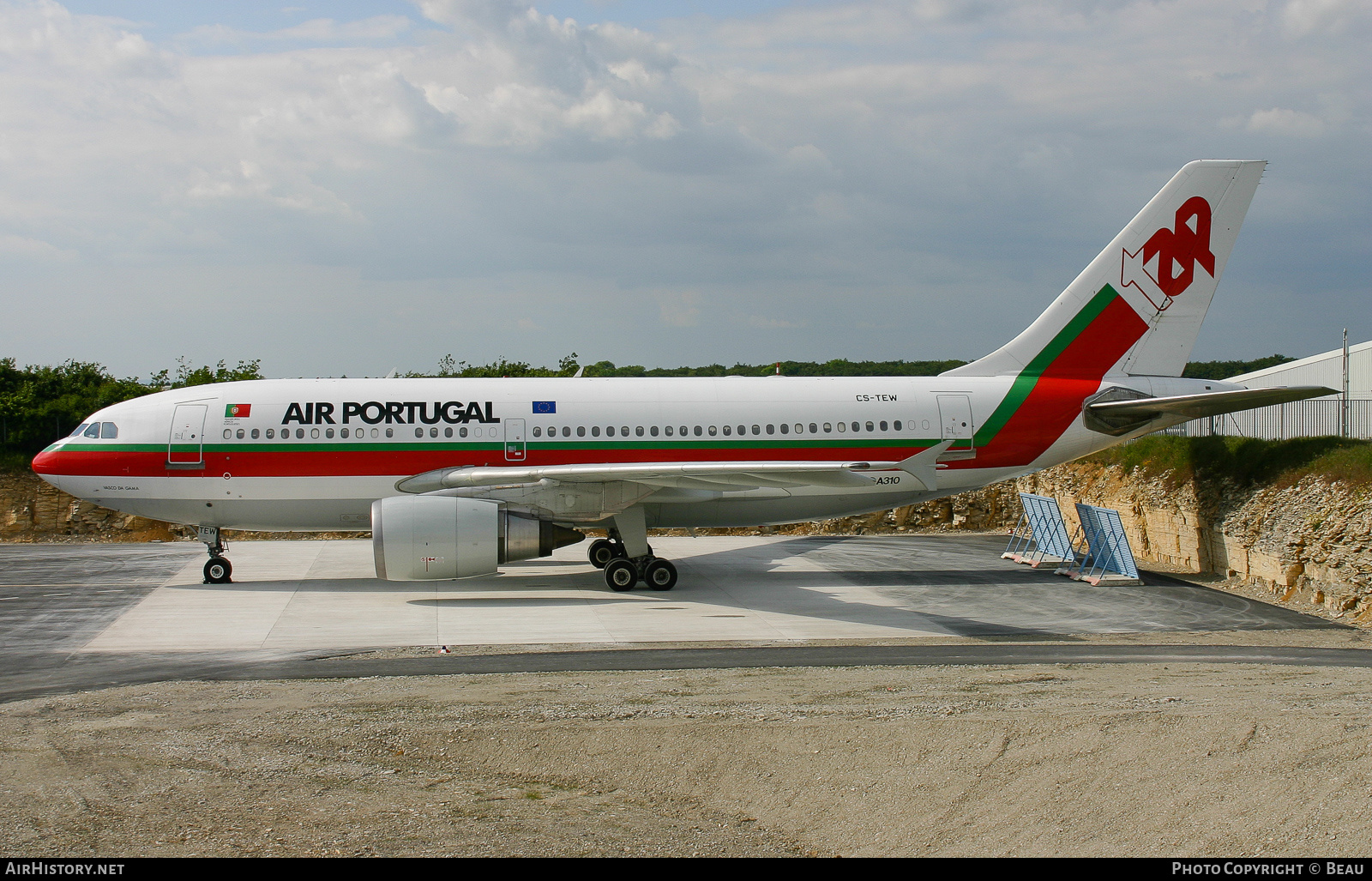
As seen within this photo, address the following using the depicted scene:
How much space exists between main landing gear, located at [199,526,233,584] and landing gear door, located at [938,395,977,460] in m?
14.1

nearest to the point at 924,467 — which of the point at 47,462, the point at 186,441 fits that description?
the point at 186,441

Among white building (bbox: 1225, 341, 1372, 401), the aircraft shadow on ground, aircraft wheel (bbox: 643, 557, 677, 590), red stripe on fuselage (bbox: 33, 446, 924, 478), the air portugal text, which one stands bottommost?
the aircraft shadow on ground

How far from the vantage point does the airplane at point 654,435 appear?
18078 mm

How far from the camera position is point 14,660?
42.3ft

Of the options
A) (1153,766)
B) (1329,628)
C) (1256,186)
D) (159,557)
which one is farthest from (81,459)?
(1256,186)

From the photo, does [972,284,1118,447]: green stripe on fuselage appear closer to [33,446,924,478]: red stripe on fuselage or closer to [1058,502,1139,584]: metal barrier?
[1058,502,1139,584]: metal barrier

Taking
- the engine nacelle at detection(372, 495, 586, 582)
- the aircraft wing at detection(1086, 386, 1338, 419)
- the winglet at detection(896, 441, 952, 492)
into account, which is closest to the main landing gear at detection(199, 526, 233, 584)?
the engine nacelle at detection(372, 495, 586, 582)

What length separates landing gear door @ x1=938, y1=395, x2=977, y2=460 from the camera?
66.1 feet

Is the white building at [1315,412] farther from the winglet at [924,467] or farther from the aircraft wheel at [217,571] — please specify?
the aircraft wheel at [217,571]

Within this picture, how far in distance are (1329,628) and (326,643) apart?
15217 millimetres

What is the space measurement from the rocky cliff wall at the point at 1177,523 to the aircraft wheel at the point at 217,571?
9044 mm

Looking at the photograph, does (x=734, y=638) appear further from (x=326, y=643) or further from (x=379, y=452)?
(x=379, y=452)

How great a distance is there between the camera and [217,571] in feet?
63.0
